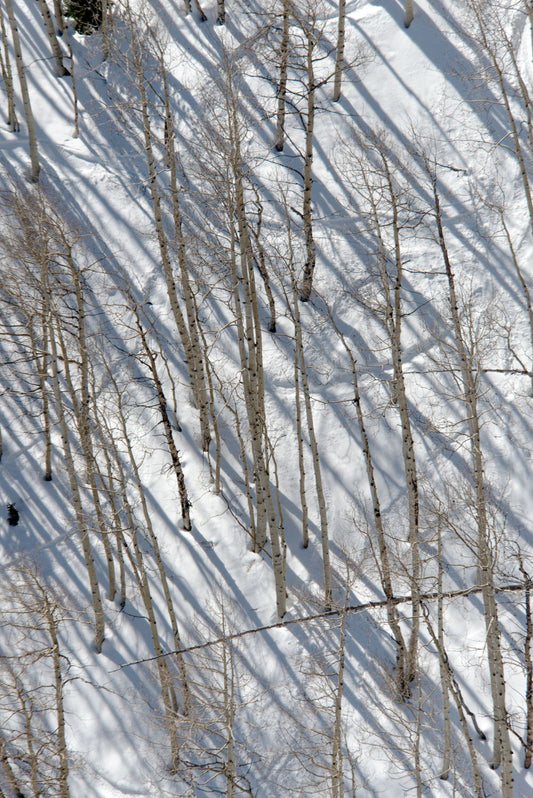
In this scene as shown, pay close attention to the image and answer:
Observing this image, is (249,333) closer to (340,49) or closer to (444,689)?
(444,689)

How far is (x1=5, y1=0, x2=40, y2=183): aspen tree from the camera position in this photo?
24.2m

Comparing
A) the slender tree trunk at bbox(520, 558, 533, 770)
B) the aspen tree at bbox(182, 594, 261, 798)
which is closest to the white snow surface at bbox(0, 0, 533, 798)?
the aspen tree at bbox(182, 594, 261, 798)

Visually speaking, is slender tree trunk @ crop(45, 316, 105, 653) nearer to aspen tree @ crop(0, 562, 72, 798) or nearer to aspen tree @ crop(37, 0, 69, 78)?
aspen tree @ crop(0, 562, 72, 798)

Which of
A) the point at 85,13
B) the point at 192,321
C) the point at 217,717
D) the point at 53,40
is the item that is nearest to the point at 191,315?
the point at 192,321

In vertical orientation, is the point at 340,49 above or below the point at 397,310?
above

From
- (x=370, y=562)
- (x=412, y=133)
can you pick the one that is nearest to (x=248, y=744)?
(x=370, y=562)

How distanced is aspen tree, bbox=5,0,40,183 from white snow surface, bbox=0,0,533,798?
0.56 m

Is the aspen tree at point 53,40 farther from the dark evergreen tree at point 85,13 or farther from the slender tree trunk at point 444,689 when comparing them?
the slender tree trunk at point 444,689

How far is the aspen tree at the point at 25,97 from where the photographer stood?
79.3 ft

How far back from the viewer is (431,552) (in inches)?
769

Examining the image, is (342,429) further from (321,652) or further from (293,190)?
(293,190)

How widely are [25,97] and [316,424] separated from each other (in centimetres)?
1469

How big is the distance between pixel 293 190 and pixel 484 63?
7959mm

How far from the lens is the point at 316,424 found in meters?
21.4
